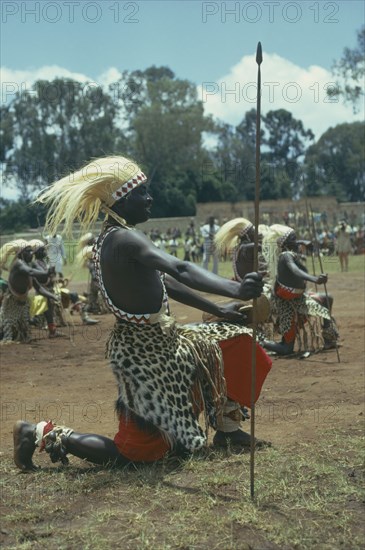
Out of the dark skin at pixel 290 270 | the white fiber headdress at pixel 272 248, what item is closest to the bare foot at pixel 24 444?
the dark skin at pixel 290 270

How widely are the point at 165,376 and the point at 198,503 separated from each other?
82 cm

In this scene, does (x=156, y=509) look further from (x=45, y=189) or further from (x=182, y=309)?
(x=182, y=309)

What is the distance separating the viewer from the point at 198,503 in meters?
3.83

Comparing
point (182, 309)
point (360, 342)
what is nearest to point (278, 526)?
point (360, 342)

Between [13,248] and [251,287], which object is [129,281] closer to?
[251,287]

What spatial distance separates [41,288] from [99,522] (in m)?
7.50

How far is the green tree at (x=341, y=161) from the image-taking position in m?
64.7

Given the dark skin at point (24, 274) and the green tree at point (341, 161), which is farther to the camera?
the green tree at point (341, 161)

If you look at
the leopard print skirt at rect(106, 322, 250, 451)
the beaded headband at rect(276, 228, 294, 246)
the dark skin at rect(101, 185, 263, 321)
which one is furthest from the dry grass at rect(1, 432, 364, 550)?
the beaded headband at rect(276, 228, 294, 246)

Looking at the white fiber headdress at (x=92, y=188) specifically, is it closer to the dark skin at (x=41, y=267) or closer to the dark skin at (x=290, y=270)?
the dark skin at (x=290, y=270)

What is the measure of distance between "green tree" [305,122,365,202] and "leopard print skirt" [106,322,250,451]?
51.9m

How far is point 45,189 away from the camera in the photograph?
188 inches

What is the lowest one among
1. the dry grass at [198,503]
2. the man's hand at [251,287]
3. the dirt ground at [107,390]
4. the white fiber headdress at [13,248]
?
the dirt ground at [107,390]

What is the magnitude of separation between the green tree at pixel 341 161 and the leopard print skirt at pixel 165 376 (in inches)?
2043
